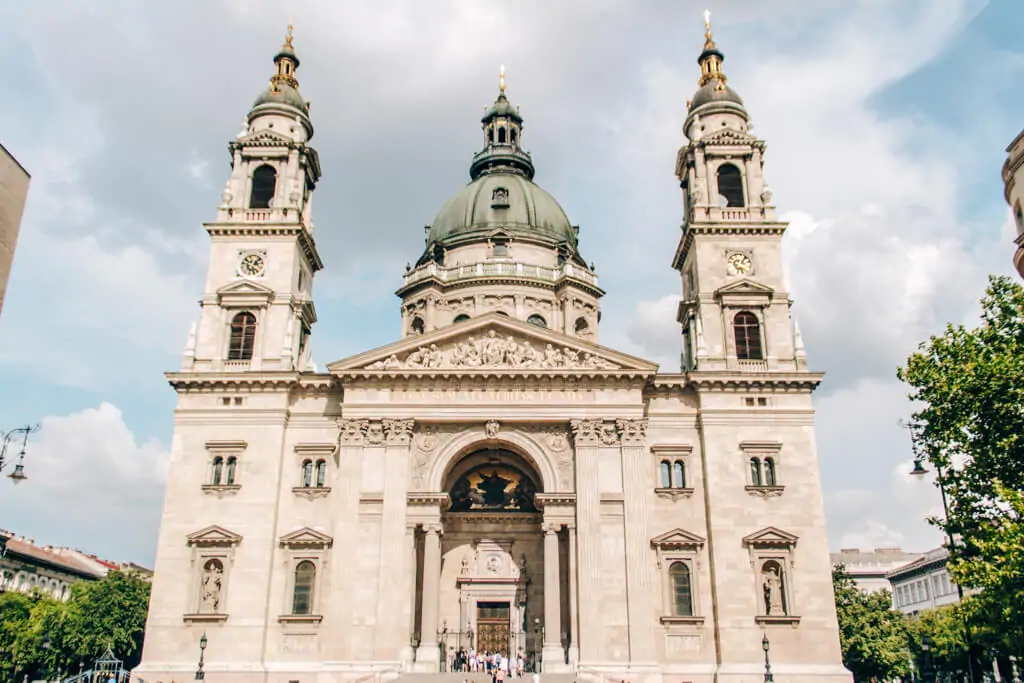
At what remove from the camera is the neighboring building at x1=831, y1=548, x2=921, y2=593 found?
105875 millimetres

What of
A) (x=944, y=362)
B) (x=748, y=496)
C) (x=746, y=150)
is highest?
(x=746, y=150)

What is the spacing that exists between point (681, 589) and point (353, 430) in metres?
16.3

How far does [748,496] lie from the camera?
3919cm

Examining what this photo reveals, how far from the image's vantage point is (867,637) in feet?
184

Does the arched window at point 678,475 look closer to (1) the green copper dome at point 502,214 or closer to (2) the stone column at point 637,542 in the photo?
(2) the stone column at point 637,542

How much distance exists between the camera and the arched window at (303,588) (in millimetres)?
38250

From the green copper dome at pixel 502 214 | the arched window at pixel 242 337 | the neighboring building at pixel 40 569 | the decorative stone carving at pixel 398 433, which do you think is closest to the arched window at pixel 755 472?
the decorative stone carving at pixel 398 433

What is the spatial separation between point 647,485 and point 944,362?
1384cm

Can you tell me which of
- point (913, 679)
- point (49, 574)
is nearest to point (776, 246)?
point (913, 679)

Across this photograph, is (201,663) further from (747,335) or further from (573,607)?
(747,335)

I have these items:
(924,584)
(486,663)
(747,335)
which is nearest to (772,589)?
(747,335)

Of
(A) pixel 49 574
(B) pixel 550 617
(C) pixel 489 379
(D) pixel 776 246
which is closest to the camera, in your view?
(B) pixel 550 617

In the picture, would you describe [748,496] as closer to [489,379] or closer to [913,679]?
[489,379]

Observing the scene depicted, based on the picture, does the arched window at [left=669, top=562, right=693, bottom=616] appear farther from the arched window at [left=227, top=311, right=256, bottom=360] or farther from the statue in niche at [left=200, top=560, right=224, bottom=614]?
the arched window at [left=227, top=311, right=256, bottom=360]
